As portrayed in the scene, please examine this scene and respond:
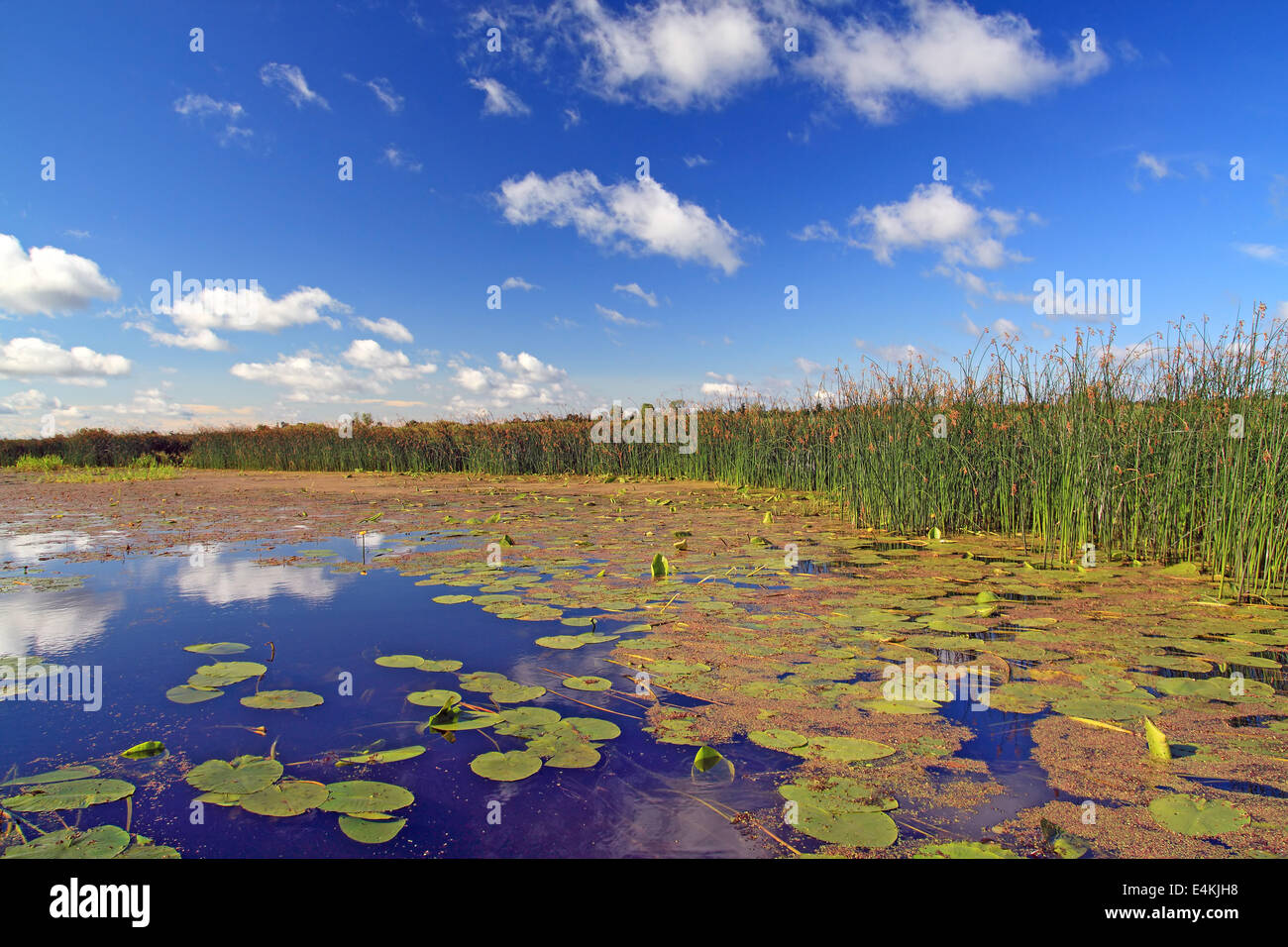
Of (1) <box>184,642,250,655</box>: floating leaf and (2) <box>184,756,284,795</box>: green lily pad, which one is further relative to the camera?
(1) <box>184,642,250,655</box>: floating leaf

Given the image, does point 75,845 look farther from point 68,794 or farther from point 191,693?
point 191,693

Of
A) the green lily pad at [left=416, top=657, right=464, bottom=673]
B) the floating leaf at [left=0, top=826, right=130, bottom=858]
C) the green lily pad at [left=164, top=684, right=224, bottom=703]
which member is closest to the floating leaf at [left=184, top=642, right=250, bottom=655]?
the green lily pad at [left=164, top=684, right=224, bottom=703]

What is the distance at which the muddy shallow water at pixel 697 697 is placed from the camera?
1.66 m

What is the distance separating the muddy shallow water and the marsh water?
12 mm

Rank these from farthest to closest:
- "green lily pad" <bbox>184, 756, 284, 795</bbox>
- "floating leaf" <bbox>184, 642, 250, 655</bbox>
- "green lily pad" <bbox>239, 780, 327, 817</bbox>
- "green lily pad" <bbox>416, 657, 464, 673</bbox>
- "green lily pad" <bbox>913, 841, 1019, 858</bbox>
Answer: "floating leaf" <bbox>184, 642, 250, 655</bbox> → "green lily pad" <bbox>416, 657, 464, 673</bbox> → "green lily pad" <bbox>184, 756, 284, 795</bbox> → "green lily pad" <bbox>239, 780, 327, 817</bbox> → "green lily pad" <bbox>913, 841, 1019, 858</bbox>

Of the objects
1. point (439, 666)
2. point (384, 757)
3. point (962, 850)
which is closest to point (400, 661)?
point (439, 666)

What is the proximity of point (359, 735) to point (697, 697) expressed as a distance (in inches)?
46.7

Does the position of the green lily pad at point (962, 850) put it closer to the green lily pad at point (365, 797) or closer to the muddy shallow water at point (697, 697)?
the muddy shallow water at point (697, 697)

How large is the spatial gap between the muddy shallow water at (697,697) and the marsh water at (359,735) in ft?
0.04

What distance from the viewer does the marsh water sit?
5.34 feet

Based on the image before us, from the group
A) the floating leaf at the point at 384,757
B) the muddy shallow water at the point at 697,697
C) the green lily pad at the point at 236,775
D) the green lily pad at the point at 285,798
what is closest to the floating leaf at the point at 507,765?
the muddy shallow water at the point at 697,697

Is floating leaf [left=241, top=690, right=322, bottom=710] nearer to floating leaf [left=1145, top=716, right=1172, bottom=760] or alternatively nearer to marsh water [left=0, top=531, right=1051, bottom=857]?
marsh water [left=0, top=531, right=1051, bottom=857]
